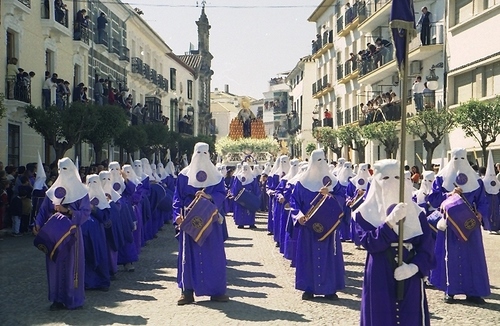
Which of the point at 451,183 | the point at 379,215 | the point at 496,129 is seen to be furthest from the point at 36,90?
the point at 379,215

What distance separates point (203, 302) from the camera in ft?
30.3

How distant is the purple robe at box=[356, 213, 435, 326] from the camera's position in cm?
594

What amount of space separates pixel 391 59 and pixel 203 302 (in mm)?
23415

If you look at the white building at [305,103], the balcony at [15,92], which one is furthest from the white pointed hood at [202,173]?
the white building at [305,103]

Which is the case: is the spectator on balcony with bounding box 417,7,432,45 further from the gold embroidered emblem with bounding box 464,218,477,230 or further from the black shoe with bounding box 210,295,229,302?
the black shoe with bounding box 210,295,229,302

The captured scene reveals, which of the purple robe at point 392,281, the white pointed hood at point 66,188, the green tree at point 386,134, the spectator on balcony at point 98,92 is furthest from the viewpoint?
the spectator on balcony at point 98,92

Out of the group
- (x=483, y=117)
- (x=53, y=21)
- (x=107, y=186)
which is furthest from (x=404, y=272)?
(x=53, y=21)

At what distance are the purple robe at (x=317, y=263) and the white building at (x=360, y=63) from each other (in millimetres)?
13909

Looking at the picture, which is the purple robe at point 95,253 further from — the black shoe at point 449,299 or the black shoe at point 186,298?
the black shoe at point 449,299

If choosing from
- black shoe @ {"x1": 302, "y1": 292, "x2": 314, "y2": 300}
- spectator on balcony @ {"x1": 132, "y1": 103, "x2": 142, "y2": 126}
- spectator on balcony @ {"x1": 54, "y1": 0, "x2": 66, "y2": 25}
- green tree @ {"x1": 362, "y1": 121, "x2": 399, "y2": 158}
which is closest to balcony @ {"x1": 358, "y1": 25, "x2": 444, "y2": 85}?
green tree @ {"x1": 362, "y1": 121, "x2": 399, "y2": 158}

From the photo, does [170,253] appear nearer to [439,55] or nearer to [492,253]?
[492,253]

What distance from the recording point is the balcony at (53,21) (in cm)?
2555

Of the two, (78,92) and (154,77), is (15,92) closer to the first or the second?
(78,92)

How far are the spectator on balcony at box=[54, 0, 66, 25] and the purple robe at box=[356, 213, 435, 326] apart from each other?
22.8m
